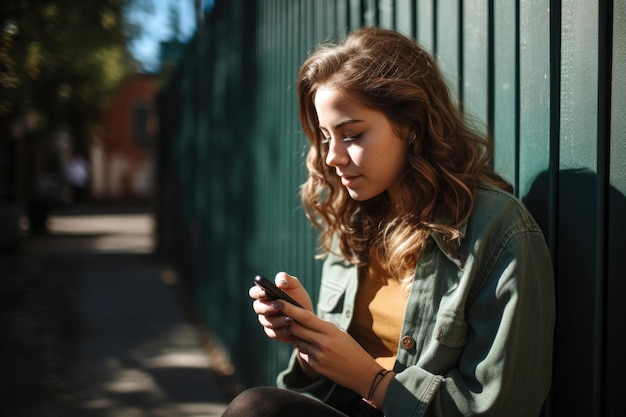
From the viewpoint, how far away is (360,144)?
1996 millimetres

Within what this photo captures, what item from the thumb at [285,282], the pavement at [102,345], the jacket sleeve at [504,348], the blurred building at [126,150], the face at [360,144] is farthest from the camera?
the blurred building at [126,150]

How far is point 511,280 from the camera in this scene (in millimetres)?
1665

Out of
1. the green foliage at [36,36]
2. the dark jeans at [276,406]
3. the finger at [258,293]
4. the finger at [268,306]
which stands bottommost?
the dark jeans at [276,406]

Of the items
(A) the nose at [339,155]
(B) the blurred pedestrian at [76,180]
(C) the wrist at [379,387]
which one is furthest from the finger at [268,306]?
(B) the blurred pedestrian at [76,180]

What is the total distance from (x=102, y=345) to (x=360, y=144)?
5025 mm

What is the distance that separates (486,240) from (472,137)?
39cm

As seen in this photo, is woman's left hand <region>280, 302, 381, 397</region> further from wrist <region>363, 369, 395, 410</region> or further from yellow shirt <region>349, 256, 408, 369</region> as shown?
yellow shirt <region>349, 256, 408, 369</region>

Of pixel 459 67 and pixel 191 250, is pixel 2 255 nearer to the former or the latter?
pixel 191 250

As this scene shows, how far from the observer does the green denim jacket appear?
1.66 meters

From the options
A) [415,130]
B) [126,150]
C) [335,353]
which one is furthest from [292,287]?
[126,150]

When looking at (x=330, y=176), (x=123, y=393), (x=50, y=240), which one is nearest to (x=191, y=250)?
(x=123, y=393)

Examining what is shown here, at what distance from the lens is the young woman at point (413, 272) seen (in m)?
1.69

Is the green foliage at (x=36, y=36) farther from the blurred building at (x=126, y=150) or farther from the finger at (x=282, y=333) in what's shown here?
the blurred building at (x=126, y=150)

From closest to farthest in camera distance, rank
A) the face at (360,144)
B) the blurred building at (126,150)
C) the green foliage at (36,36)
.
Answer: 1. the face at (360,144)
2. the green foliage at (36,36)
3. the blurred building at (126,150)
